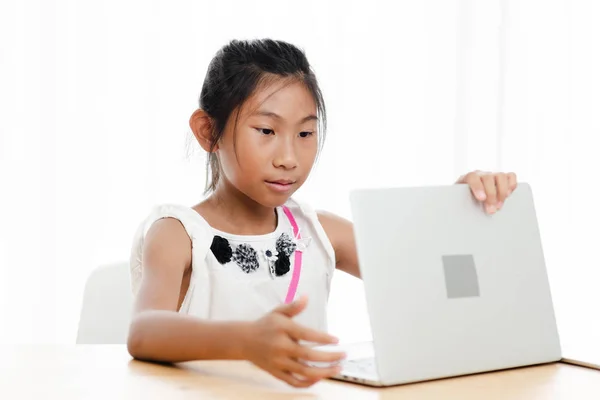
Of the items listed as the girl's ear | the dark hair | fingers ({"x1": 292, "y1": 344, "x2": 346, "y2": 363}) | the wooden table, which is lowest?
the wooden table

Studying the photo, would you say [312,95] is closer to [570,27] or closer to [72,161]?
[72,161]

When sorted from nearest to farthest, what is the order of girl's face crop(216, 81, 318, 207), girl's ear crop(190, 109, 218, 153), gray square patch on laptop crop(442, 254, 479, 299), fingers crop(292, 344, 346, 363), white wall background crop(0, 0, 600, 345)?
fingers crop(292, 344, 346, 363) < gray square patch on laptop crop(442, 254, 479, 299) < girl's face crop(216, 81, 318, 207) < girl's ear crop(190, 109, 218, 153) < white wall background crop(0, 0, 600, 345)

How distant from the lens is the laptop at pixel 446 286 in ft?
3.10

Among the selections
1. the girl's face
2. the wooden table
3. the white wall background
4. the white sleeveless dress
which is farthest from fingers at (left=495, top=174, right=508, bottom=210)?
the white wall background

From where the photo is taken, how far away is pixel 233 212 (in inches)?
62.0

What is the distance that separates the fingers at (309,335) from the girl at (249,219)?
0.35m

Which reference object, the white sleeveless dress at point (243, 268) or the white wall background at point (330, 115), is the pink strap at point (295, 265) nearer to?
the white sleeveless dress at point (243, 268)

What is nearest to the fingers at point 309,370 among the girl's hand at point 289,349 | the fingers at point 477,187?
the girl's hand at point 289,349

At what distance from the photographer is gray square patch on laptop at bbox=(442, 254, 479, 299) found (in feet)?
3.23

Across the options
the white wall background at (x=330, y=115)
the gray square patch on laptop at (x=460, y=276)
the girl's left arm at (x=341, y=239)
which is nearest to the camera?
the gray square patch on laptop at (x=460, y=276)

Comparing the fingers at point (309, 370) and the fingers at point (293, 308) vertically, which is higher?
the fingers at point (293, 308)

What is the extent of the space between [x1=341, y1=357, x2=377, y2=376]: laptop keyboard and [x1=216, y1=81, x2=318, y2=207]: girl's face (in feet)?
1.35

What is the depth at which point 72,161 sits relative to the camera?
8.41 ft

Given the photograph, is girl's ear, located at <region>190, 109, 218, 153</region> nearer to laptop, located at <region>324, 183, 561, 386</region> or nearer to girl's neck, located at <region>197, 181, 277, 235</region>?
girl's neck, located at <region>197, 181, 277, 235</region>
